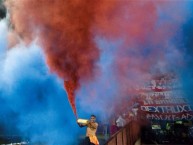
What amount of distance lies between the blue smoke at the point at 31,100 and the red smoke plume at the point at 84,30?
1.74 metres

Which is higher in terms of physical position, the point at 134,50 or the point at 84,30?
the point at 84,30

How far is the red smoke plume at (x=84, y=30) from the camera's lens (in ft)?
26.5

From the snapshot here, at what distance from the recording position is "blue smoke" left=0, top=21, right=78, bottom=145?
1147 centimetres

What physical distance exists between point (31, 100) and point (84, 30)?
16.1 feet

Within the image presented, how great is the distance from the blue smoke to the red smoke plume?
174 cm

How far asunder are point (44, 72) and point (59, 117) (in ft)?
7.97

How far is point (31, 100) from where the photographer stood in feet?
39.4

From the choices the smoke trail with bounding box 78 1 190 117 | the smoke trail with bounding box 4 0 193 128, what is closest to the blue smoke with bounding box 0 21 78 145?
the smoke trail with bounding box 4 0 193 128

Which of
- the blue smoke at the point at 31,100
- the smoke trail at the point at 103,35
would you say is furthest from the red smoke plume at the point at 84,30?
the blue smoke at the point at 31,100

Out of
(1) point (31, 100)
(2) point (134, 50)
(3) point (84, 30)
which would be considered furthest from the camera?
(1) point (31, 100)

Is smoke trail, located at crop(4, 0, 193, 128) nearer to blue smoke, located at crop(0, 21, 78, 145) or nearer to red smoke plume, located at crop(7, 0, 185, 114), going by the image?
red smoke plume, located at crop(7, 0, 185, 114)

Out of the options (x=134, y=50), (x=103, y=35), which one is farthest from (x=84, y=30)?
(x=134, y=50)

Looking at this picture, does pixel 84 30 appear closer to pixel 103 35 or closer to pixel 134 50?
pixel 103 35

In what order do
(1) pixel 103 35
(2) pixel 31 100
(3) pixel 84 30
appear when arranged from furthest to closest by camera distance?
1. (2) pixel 31 100
2. (1) pixel 103 35
3. (3) pixel 84 30
